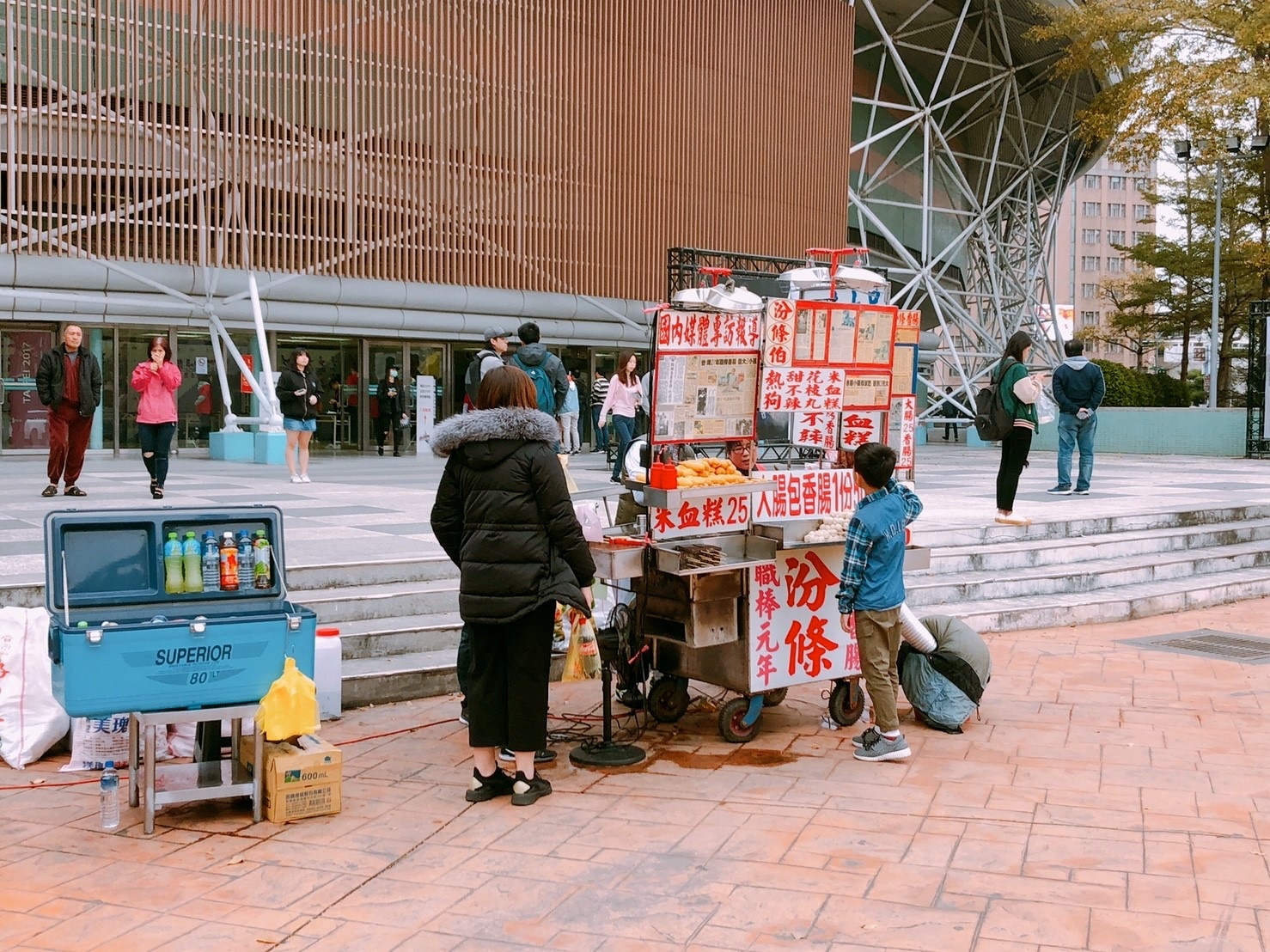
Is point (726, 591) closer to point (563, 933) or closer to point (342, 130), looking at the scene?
point (563, 933)

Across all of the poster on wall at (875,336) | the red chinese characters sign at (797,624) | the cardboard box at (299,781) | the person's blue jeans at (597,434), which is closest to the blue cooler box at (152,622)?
the cardboard box at (299,781)

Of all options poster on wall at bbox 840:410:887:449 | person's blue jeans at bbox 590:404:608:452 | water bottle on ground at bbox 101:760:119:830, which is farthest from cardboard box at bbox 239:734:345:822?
person's blue jeans at bbox 590:404:608:452

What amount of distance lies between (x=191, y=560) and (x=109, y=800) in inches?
38.2

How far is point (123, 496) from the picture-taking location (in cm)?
1256

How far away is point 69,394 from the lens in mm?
11695

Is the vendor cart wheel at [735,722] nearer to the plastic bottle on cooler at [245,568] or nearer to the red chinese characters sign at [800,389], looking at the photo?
the red chinese characters sign at [800,389]

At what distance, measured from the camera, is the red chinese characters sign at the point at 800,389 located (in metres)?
6.36

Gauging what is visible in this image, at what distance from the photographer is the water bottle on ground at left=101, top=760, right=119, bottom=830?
4617 mm

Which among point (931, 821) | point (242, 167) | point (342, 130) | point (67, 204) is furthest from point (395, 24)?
point (931, 821)

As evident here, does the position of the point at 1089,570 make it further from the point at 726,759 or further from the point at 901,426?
the point at 726,759

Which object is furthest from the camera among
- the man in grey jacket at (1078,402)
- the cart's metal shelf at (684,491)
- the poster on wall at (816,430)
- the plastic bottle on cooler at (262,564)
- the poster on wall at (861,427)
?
the man in grey jacket at (1078,402)

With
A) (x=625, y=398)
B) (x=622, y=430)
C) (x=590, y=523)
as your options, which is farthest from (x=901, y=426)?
(x=625, y=398)

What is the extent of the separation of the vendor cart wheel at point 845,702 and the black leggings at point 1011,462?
4918 mm

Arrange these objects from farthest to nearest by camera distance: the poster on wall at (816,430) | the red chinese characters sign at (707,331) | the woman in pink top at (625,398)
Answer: the woman in pink top at (625,398), the poster on wall at (816,430), the red chinese characters sign at (707,331)
